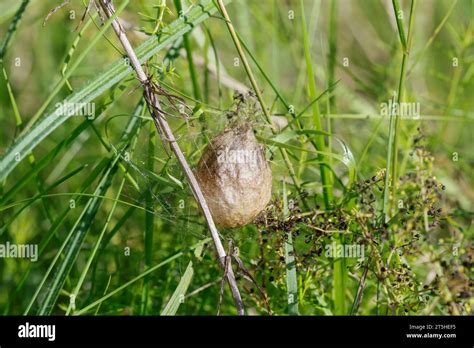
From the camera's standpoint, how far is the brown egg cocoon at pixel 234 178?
1394 millimetres

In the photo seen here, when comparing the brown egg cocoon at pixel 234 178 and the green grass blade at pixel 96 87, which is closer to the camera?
the green grass blade at pixel 96 87

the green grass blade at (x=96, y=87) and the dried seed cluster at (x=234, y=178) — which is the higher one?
the green grass blade at (x=96, y=87)

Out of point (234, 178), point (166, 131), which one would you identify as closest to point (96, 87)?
point (166, 131)

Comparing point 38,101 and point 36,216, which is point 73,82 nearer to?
point 38,101

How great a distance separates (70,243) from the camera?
161 centimetres

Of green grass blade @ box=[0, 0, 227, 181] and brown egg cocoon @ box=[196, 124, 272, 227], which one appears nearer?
green grass blade @ box=[0, 0, 227, 181]

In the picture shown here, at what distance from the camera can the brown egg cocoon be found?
1394 millimetres

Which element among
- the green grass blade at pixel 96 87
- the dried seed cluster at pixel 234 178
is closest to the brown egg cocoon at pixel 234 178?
the dried seed cluster at pixel 234 178

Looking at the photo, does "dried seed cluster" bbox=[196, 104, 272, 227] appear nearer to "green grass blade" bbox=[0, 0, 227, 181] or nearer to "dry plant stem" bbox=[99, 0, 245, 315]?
"dry plant stem" bbox=[99, 0, 245, 315]

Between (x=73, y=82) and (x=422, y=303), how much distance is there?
1.82 m

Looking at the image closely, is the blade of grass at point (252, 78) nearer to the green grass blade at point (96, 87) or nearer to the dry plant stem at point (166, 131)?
the green grass blade at point (96, 87)

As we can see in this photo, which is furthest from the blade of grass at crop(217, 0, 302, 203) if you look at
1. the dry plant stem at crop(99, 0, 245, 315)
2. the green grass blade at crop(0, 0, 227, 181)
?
the dry plant stem at crop(99, 0, 245, 315)

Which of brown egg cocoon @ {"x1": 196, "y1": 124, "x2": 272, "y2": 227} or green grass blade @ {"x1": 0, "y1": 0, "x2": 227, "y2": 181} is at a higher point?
green grass blade @ {"x1": 0, "y1": 0, "x2": 227, "y2": 181}
